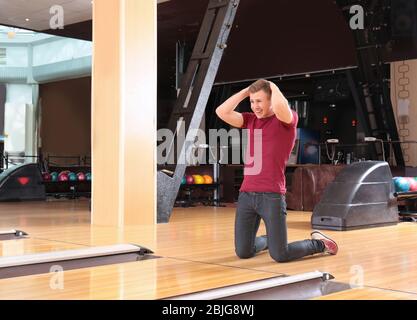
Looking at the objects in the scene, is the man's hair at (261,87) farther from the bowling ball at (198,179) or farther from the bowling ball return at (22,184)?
the bowling ball return at (22,184)

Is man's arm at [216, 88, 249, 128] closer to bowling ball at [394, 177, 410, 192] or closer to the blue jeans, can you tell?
the blue jeans

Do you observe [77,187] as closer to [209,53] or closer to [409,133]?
[209,53]

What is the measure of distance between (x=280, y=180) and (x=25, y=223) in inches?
146

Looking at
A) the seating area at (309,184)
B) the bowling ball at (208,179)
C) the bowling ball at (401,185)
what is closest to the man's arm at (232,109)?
the bowling ball at (401,185)

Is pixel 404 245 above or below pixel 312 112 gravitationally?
below

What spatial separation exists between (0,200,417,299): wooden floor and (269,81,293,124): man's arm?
930mm

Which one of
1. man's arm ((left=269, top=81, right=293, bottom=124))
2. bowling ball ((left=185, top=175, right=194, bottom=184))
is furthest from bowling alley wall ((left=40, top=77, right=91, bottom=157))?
man's arm ((left=269, top=81, right=293, bottom=124))

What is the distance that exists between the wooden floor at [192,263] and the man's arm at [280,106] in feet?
3.05

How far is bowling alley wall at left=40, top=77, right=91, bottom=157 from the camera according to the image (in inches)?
666

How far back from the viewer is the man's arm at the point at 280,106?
10.7 ft

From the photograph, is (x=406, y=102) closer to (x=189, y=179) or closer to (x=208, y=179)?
(x=208, y=179)

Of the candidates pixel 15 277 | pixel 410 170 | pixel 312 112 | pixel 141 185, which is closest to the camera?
pixel 15 277

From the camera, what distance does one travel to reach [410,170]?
8.27m
